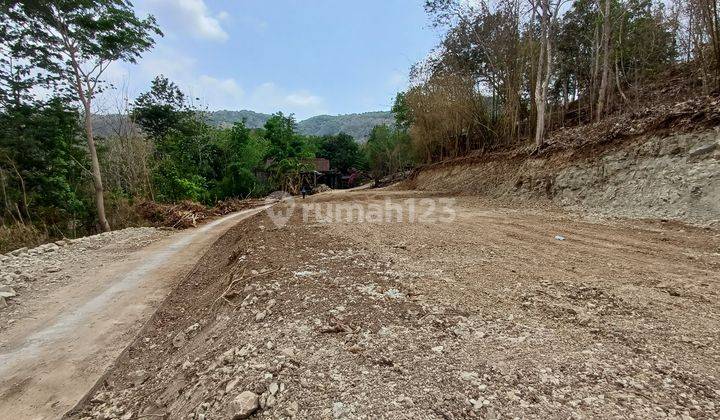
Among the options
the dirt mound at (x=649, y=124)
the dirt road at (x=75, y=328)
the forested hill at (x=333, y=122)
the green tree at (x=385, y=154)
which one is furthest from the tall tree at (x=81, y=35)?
the forested hill at (x=333, y=122)

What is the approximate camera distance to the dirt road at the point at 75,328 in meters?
2.68

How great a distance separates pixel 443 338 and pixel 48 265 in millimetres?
7417

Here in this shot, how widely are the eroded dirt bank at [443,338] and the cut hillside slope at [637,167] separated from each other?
161 centimetres

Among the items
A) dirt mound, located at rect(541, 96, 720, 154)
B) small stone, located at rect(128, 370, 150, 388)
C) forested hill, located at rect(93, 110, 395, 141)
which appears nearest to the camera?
small stone, located at rect(128, 370, 150, 388)

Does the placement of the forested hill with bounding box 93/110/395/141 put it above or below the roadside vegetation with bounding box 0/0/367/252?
above

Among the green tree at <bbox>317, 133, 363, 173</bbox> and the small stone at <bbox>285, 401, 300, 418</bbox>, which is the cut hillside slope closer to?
the small stone at <bbox>285, 401, 300, 418</bbox>

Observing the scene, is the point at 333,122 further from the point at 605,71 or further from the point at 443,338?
the point at 443,338

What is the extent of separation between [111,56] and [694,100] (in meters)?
17.3

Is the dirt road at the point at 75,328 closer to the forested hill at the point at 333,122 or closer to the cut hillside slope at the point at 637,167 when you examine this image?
the cut hillside slope at the point at 637,167

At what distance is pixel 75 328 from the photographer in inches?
148

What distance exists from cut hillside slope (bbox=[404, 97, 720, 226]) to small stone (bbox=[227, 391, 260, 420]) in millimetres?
6619

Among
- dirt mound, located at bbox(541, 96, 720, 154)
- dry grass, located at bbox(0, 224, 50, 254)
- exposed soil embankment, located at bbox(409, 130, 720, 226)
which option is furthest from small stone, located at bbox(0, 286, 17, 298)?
dirt mound, located at bbox(541, 96, 720, 154)

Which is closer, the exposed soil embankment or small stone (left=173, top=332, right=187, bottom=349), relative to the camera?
small stone (left=173, top=332, right=187, bottom=349)

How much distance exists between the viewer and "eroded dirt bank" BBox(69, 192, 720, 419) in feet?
5.20
